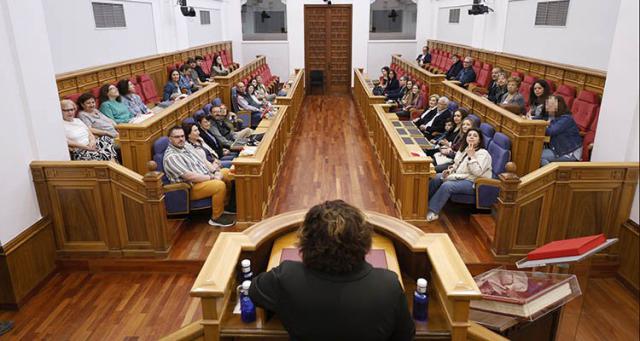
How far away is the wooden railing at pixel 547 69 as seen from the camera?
5242mm

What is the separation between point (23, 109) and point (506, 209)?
3.18 metres

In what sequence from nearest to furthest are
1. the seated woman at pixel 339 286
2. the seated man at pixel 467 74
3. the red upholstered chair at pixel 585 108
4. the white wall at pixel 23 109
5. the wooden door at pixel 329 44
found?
the seated woman at pixel 339 286, the white wall at pixel 23 109, the red upholstered chair at pixel 585 108, the seated man at pixel 467 74, the wooden door at pixel 329 44

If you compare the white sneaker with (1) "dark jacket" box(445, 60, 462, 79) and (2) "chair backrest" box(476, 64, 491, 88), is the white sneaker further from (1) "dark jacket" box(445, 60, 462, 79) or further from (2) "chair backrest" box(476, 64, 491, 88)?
(1) "dark jacket" box(445, 60, 462, 79)

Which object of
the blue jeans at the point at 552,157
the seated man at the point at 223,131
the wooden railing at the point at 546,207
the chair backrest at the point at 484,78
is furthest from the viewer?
the chair backrest at the point at 484,78

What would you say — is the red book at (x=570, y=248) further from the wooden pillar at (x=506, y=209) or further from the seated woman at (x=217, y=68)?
the seated woman at (x=217, y=68)

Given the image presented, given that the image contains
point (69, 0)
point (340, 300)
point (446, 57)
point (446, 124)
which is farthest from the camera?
point (446, 57)

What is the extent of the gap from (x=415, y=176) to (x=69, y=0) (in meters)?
4.79

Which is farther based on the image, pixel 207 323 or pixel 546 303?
pixel 546 303

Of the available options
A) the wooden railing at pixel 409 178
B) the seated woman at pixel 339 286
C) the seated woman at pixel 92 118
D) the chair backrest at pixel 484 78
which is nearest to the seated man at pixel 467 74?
the chair backrest at pixel 484 78

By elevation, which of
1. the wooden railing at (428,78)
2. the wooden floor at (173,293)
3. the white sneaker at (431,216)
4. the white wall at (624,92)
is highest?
the white wall at (624,92)

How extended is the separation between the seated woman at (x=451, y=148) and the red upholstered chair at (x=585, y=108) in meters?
1.29

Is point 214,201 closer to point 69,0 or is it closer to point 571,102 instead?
point 69,0

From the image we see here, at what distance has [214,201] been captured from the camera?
12.9 ft

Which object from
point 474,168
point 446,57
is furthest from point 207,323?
point 446,57
